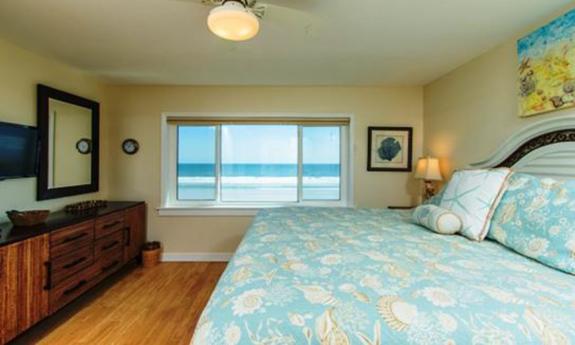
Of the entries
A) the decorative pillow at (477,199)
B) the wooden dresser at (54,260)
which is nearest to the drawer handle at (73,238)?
the wooden dresser at (54,260)

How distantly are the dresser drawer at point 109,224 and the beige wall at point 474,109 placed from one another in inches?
140

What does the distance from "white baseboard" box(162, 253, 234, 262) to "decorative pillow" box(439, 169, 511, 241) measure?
268 cm

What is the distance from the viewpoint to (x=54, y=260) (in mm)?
2115

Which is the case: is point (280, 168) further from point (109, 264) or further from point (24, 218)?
point (24, 218)

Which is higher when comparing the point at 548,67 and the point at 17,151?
the point at 548,67

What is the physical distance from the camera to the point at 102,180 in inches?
136

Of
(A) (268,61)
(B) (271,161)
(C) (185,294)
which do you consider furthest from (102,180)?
(A) (268,61)

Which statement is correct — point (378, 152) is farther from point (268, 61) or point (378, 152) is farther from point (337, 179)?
point (268, 61)

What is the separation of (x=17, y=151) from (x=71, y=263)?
1004 mm

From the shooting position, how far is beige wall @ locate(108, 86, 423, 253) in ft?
11.6

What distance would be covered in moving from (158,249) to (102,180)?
1.10 metres

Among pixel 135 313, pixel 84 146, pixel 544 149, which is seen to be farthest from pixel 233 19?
pixel 84 146

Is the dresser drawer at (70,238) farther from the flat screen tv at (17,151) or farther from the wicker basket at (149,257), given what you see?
the wicker basket at (149,257)

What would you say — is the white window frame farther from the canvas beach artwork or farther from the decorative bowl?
the canvas beach artwork
